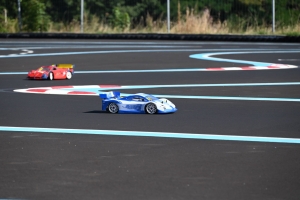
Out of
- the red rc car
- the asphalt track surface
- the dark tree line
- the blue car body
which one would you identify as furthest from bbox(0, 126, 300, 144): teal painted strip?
the dark tree line

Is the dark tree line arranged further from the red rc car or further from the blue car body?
the blue car body

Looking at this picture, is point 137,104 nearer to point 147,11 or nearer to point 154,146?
point 154,146

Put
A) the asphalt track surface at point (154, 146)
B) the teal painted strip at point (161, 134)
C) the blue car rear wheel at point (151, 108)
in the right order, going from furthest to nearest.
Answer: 1. the blue car rear wheel at point (151, 108)
2. the teal painted strip at point (161, 134)
3. the asphalt track surface at point (154, 146)

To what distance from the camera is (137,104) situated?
38.6 ft

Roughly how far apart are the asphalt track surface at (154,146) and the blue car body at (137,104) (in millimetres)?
141

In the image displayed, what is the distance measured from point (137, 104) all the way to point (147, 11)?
27422mm

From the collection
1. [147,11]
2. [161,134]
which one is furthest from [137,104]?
[147,11]

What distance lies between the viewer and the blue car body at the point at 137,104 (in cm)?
1172

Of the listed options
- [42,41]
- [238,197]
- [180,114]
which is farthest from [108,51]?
[238,197]

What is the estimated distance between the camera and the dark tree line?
37.2 metres

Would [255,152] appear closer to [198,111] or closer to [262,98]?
[198,111]

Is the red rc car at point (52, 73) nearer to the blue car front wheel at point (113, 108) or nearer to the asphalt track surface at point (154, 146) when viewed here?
the asphalt track surface at point (154, 146)

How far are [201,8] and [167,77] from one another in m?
25.6

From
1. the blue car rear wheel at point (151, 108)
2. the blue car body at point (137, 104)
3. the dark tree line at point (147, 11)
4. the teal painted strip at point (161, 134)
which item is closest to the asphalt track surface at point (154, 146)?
the teal painted strip at point (161, 134)
